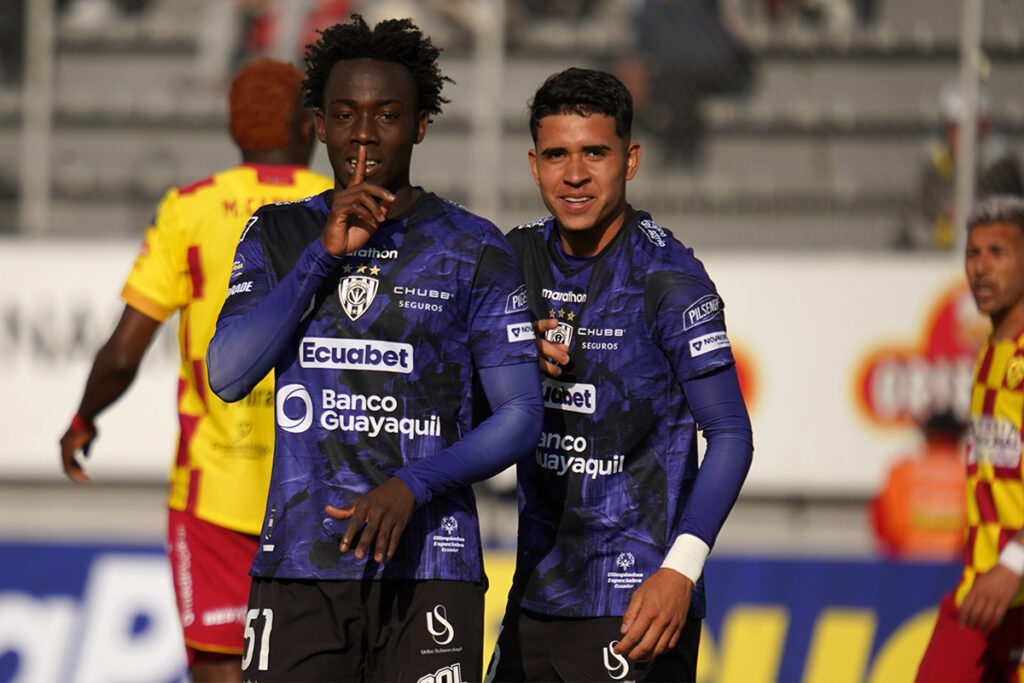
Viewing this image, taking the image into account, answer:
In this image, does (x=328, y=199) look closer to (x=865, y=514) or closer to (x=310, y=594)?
(x=310, y=594)

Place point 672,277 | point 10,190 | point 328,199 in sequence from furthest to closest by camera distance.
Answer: point 10,190
point 672,277
point 328,199

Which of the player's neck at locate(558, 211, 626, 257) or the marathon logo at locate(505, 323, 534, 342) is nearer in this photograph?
the marathon logo at locate(505, 323, 534, 342)

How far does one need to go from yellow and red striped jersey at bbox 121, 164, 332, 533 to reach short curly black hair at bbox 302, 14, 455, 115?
1.41 m

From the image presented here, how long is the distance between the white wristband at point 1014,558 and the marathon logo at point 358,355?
2114 millimetres

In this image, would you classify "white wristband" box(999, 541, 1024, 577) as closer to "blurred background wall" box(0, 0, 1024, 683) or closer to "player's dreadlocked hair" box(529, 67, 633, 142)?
"player's dreadlocked hair" box(529, 67, 633, 142)

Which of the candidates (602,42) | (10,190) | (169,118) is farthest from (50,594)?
(602,42)

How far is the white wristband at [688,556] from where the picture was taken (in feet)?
9.58

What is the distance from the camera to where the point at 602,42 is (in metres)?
9.11

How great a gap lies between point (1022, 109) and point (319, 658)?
22.8ft

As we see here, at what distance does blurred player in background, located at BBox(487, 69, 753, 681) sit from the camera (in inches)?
127

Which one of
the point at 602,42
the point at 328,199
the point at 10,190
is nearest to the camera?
the point at 328,199

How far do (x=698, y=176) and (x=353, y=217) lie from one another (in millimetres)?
6584

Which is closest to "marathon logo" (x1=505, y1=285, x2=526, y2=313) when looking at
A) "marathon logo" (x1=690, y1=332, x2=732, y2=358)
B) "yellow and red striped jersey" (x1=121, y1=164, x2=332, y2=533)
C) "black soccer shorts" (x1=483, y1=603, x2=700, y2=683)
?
"marathon logo" (x1=690, y1=332, x2=732, y2=358)

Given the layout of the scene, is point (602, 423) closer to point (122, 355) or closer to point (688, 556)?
point (688, 556)
